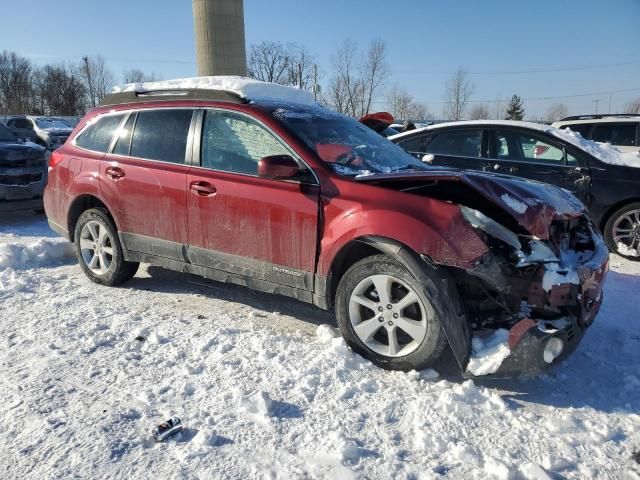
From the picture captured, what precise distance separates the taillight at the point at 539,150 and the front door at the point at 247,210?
4210mm

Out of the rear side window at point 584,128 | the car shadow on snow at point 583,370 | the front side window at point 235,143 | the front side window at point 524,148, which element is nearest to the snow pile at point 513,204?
the car shadow on snow at point 583,370

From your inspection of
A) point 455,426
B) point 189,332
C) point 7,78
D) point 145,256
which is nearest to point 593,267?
point 455,426

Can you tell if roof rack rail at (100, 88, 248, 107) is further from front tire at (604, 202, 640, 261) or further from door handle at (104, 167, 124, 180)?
front tire at (604, 202, 640, 261)

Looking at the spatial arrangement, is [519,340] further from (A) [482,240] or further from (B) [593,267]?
(B) [593,267]

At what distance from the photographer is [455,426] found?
267 centimetres

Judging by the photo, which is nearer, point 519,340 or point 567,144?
point 519,340

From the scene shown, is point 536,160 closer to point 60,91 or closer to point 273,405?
point 273,405

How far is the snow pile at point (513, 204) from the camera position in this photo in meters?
2.98

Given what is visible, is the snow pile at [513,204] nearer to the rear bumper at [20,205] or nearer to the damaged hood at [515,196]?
the damaged hood at [515,196]

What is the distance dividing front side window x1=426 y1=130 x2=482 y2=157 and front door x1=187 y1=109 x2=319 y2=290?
401 centimetres

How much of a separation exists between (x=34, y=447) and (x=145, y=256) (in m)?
2.25

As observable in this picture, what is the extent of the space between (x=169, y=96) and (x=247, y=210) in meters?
1.51

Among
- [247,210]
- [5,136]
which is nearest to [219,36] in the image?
[5,136]

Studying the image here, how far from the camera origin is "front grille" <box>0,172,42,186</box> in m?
7.73
